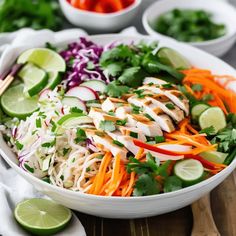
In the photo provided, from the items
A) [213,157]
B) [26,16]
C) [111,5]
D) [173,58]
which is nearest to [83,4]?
[111,5]

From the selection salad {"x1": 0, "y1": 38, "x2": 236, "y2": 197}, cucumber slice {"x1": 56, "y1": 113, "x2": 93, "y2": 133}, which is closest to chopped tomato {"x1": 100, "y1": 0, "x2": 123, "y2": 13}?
salad {"x1": 0, "y1": 38, "x2": 236, "y2": 197}

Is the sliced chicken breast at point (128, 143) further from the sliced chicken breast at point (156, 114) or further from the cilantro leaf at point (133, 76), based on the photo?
the cilantro leaf at point (133, 76)

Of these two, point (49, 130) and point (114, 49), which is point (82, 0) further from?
point (49, 130)

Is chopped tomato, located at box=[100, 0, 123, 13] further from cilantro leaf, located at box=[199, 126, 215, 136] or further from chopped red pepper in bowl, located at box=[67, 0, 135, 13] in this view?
cilantro leaf, located at box=[199, 126, 215, 136]

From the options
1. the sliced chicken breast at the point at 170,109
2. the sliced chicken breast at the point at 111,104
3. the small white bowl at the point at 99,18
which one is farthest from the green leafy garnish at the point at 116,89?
the small white bowl at the point at 99,18

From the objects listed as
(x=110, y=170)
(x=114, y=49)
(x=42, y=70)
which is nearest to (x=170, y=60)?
(x=114, y=49)

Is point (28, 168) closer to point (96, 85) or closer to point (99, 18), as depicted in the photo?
point (96, 85)
